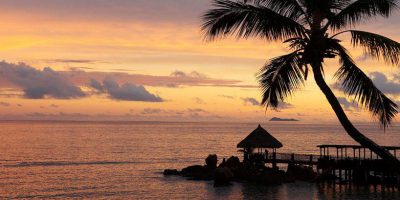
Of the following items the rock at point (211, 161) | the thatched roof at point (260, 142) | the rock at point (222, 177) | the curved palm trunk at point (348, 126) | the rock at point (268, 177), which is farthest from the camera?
the rock at point (211, 161)

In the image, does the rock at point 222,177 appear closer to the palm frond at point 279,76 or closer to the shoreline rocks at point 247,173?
the shoreline rocks at point 247,173

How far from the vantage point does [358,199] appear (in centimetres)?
3472

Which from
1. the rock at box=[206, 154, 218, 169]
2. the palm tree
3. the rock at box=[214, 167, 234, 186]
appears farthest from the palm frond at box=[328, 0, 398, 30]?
the rock at box=[206, 154, 218, 169]

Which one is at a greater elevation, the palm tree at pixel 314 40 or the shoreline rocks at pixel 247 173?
the palm tree at pixel 314 40

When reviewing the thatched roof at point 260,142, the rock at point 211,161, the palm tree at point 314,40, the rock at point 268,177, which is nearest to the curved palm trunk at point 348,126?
the palm tree at point 314,40

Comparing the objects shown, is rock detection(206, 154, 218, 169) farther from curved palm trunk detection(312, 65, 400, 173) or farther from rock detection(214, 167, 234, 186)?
curved palm trunk detection(312, 65, 400, 173)

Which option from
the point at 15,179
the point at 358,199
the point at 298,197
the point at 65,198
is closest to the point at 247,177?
the point at 298,197

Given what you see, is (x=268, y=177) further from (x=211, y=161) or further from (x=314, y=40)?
(x=314, y=40)

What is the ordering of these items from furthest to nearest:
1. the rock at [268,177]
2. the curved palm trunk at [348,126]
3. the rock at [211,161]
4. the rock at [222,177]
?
the rock at [211,161] → the rock at [268,177] → the rock at [222,177] → the curved palm trunk at [348,126]

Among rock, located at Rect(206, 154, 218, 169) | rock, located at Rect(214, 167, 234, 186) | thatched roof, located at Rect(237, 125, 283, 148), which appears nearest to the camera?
rock, located at Rect(214, 167, 234, 186)

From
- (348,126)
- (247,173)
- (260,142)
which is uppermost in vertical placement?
(348,126)

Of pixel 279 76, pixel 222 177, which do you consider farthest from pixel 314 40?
pixel 222 177

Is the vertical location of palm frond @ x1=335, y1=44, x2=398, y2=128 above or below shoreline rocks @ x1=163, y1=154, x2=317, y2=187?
above

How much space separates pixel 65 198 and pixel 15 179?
50.8ft
